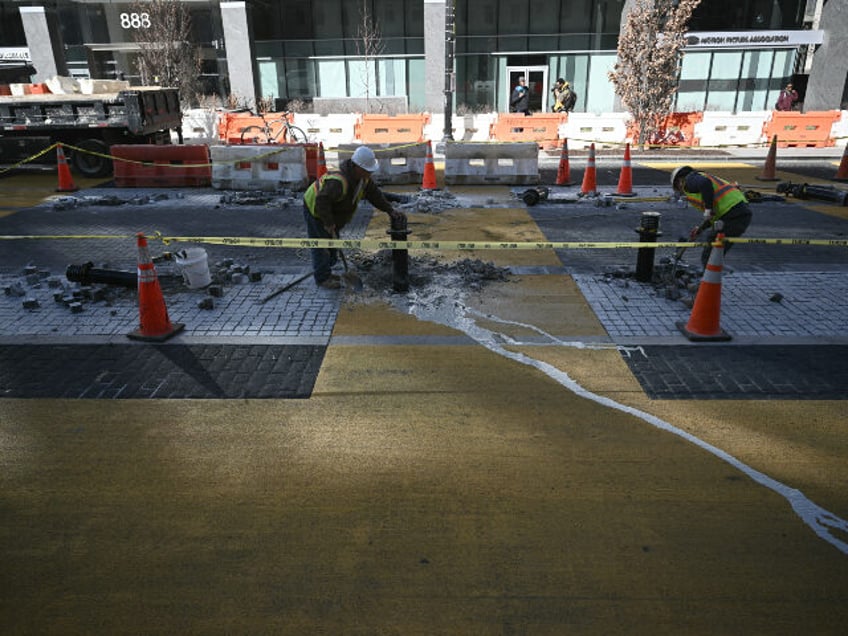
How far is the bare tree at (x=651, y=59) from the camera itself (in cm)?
1969

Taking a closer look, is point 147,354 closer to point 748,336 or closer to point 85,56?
point 748,336

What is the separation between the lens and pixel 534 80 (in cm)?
3091

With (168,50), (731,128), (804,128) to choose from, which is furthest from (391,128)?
(168,50)

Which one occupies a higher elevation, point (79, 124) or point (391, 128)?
point (79, 124)

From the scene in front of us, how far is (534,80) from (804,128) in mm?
13976

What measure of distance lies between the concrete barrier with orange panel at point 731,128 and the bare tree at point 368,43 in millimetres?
15936

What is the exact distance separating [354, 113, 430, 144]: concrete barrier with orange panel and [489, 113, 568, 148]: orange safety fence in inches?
99.6

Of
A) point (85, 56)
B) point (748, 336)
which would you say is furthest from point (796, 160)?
point (85, 56)

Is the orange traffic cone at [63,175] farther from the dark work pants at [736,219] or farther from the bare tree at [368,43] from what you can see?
the bare tree at [368,43]

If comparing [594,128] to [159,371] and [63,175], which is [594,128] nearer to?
[63,175]

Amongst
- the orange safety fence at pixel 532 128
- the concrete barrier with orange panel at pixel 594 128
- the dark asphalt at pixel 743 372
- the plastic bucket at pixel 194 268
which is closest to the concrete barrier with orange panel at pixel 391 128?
the orange safety fence at pixel 532 128

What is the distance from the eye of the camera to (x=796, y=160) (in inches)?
702

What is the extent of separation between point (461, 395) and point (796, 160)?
17246mm

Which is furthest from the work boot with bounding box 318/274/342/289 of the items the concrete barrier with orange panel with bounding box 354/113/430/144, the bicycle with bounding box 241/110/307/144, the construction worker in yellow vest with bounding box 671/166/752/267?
the concrete barrier with orange panel with bounding box 354/113/430/144
